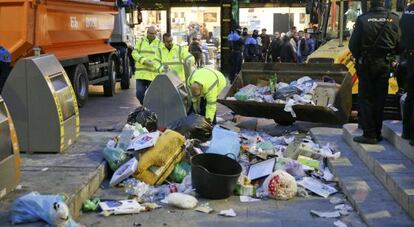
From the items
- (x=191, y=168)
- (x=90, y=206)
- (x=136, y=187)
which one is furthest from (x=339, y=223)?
(x=90, y=206)

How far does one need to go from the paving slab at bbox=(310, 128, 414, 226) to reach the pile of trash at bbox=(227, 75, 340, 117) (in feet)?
5.44

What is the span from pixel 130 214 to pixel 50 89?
1.93 m

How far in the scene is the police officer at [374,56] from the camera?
6512mm

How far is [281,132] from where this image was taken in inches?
380

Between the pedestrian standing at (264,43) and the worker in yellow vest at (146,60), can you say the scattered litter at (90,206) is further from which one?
the pedestrian standing at (264,43)

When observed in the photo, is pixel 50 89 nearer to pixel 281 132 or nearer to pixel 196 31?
pixel 281 132

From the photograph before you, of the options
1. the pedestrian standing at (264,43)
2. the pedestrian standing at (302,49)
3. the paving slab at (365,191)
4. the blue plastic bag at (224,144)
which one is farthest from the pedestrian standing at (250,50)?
the blue plastic bag at (224,144)

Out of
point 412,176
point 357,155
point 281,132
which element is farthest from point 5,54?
point 412,176

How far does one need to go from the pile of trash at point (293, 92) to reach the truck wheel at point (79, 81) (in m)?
4.00

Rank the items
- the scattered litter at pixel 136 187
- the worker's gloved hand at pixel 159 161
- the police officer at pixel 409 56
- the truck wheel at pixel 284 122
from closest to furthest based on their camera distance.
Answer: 1. the police officer at pixel 409 56
2. the scattered litter at pixel 136 187
3. the worker's gloved hand at pixel 159 161
4. the truck wheel at pixel 284 122

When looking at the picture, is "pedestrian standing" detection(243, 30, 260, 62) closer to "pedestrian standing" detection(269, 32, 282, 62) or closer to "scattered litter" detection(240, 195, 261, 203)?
"pedestrian standing" detection(269, 32, 282, 62)

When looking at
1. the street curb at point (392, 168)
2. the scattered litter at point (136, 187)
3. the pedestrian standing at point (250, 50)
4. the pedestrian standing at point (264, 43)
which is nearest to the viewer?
the street curb at point (392, 168)

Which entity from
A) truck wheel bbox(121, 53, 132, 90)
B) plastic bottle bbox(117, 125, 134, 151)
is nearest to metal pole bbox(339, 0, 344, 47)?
plastic bottle bbox(117, 125, 134, 151)

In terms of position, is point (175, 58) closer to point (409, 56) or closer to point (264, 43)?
point (409, 56)
